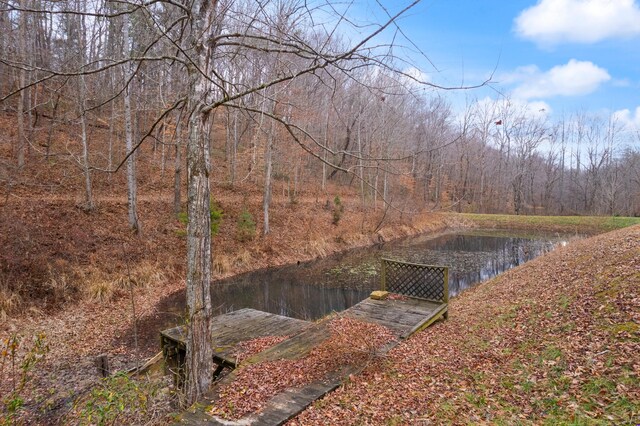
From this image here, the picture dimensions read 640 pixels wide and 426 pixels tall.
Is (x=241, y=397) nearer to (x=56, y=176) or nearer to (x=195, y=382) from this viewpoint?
(x=195, y=382)

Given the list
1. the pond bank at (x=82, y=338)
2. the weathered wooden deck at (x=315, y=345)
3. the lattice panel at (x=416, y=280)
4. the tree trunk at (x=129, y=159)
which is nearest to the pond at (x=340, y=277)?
the pond bank at (x=82, y=338)

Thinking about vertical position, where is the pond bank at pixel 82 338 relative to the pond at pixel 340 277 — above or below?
above

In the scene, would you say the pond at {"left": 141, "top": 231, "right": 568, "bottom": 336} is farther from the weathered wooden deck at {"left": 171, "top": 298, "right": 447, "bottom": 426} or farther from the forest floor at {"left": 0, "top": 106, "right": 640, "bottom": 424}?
the weathered wooden deck at {"left": 171, "top": 298, "right": 447, "bottom": 426}

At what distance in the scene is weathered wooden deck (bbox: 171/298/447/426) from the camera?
3.83 meters

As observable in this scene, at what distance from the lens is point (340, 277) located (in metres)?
14.3

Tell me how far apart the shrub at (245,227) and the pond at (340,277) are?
6.78ft

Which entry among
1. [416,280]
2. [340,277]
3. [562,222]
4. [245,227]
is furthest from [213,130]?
[562,222]

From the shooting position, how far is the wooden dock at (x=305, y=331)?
3.95 meters

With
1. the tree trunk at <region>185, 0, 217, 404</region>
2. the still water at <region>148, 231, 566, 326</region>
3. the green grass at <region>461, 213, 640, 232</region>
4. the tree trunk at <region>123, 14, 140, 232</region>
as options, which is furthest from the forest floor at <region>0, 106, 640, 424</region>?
the green grass at <region>461, 213, 640, 232</region>

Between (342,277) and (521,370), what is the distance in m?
10.0

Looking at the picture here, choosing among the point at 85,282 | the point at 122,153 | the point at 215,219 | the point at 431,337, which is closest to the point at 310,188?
the point at 122,153

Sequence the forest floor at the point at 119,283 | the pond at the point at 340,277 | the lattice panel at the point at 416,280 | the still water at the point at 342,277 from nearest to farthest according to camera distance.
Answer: the forest floor at the point at 119,283
the lattice panel at the point at 416,280
the pond at the point at 340,277
the still water at the point at 342,277

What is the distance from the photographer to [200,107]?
3.95 m

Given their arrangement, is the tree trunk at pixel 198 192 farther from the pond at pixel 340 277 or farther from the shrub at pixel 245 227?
the shrub at pixel 245 227
